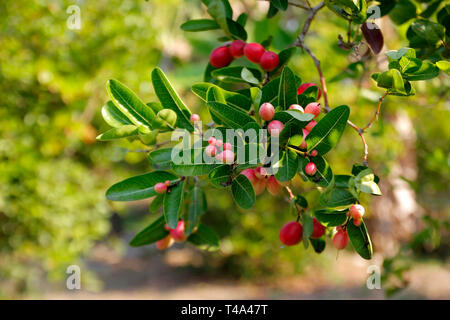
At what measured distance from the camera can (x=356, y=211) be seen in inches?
25.8

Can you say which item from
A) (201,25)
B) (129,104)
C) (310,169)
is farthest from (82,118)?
(310,169)

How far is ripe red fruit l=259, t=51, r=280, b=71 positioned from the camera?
836 millimetres

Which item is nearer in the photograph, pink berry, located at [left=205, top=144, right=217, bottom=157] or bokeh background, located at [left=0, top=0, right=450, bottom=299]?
pink berry, located at [left=205, top=144, right=217, bottom=157]

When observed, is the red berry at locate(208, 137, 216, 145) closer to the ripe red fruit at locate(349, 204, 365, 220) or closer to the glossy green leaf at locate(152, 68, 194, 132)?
the glossy green leaf at locate(152, 68, 194, 132)

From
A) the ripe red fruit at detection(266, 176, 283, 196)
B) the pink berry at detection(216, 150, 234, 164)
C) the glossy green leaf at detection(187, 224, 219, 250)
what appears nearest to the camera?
the pink berry at detection(216, 150, 234, 164)

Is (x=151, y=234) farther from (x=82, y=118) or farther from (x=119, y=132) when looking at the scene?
(x=82, y=118)

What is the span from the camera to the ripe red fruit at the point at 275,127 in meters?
0.66

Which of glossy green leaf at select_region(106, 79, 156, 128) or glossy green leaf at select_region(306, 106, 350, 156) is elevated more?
glossy green leaf at select_region(106, 79, 156, 128)

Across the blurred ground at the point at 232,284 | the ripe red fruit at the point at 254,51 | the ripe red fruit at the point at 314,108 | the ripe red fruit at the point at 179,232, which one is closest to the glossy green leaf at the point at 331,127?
the ripe red fruit at the point at 314,108

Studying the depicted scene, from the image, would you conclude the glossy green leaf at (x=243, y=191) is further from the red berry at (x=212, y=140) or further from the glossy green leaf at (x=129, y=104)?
the glossy green leaf at (x=129, y=104)

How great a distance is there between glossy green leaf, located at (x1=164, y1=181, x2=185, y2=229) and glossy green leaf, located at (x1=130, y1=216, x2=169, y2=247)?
0.16 metres

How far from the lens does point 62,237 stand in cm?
256

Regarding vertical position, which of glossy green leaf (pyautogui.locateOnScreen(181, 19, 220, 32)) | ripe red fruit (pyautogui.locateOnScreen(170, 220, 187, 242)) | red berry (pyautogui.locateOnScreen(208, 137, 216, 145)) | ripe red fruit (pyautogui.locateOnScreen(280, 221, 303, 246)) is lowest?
ripe red fruit (pyautogui.locateOnScreen(280, 221, 303, 246))

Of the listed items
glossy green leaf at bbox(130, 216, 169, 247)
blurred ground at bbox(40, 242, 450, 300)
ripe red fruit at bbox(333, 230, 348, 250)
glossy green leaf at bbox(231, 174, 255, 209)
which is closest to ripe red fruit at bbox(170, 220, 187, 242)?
glossy green leaf at bbox(130, 216, 169, 247)
